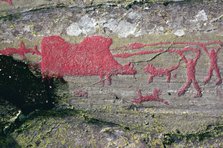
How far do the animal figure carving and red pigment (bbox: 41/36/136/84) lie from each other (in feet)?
0.29

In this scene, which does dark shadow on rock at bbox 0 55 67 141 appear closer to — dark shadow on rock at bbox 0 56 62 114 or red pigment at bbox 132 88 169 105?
dark shadow on rock at bbox 0 56 62 114

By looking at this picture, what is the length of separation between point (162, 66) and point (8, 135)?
1.00 metres

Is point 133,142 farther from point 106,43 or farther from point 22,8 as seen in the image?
point 22,8

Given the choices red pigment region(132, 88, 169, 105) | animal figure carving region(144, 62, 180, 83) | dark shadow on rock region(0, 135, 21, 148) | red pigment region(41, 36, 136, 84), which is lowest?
dark shadow on rock region(0, 135, 21, 148)

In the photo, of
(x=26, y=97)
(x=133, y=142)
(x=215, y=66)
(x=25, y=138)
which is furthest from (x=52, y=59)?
(x=215, y=66)

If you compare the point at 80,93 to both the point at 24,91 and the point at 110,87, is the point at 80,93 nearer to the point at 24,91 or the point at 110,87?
the point at 110,87

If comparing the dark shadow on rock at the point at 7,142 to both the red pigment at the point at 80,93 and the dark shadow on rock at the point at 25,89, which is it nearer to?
the dark shadow on rock at the point at 25,89

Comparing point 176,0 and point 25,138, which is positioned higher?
point 176,0

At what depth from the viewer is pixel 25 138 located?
110 inches

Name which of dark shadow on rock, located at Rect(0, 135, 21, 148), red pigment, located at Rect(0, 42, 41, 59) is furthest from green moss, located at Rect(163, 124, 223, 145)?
red pigment, located at Rect(0, 42, 41, 59)

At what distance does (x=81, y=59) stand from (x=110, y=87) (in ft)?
0.80

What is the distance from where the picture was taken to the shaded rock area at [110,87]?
8.95ft

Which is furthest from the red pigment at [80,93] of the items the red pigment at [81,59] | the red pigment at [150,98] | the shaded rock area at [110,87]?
the red pigment at [150,98]

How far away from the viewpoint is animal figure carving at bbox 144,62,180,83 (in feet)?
9.08
